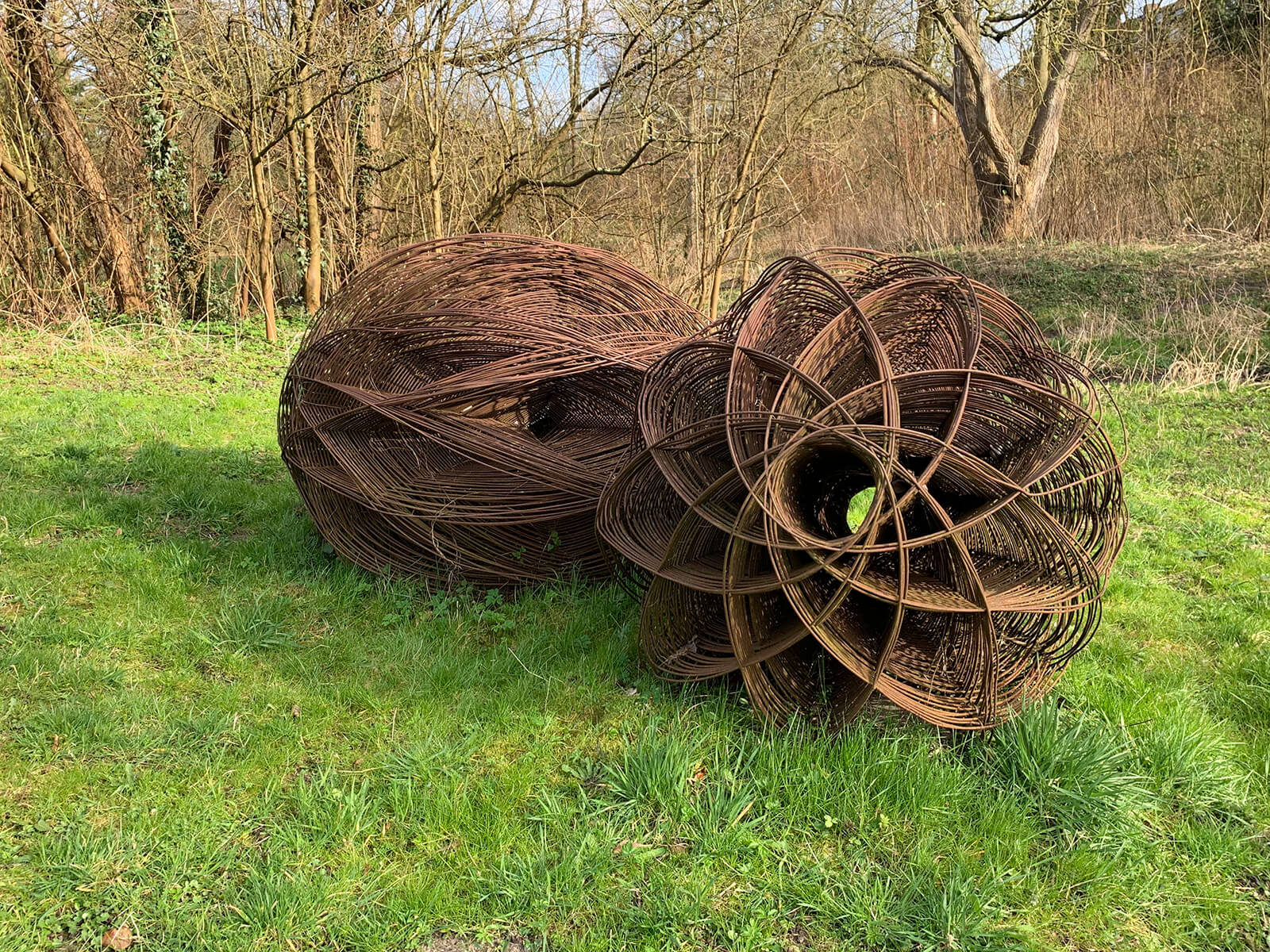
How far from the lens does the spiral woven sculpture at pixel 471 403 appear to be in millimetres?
3598

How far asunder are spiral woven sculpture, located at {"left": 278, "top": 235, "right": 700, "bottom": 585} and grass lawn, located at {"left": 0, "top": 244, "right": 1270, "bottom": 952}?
0.25 m

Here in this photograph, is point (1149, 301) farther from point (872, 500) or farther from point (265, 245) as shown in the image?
point (265, 245)

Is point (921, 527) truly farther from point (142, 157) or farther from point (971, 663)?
point (142, 157)

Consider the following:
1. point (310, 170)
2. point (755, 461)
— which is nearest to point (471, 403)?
point (755, 461)

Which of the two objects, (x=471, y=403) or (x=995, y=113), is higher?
(x=995, y=113)

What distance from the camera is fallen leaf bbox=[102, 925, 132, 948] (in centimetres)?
204

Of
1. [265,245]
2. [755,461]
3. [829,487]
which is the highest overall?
[265,245]

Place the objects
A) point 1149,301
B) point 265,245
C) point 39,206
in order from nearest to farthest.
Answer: point 265,245
point 39,206
point 1149,301

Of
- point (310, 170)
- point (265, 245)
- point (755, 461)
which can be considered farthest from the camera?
point (265, 245)

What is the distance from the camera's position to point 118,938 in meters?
2.05

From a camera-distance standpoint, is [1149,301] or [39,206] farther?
[1149,301]

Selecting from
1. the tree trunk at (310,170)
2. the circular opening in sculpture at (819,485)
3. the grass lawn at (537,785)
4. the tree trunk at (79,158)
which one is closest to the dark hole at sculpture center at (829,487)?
the circular opening in sculpture at (819,485)

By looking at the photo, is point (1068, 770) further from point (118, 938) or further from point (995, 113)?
point (995, 113)

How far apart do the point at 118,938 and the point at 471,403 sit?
2.28m
